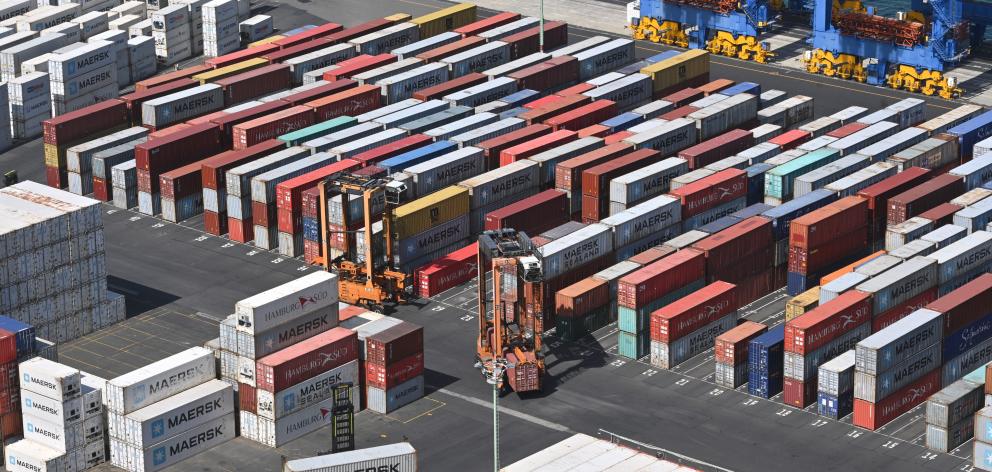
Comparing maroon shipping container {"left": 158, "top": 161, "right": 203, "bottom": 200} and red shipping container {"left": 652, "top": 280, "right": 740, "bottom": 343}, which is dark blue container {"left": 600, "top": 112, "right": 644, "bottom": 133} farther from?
maroon shipping container {"left": 158, "top": 161, "right": 203, "bottom": 200}

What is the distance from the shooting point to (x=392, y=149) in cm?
18038

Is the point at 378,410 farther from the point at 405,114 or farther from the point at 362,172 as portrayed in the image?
the point at 405,114

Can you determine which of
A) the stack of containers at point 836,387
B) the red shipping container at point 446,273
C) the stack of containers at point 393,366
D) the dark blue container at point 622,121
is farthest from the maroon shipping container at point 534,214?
the stack of containers at point 836,387

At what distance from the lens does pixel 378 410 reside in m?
144

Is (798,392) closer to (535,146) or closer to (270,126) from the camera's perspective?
(535,146)

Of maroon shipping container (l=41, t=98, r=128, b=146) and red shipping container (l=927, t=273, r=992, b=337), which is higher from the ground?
maroon shipping container (l=41, t=98, r=128, b=146)

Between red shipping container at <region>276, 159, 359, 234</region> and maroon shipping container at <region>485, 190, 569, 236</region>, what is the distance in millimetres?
14635

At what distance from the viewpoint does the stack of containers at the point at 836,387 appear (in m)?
141

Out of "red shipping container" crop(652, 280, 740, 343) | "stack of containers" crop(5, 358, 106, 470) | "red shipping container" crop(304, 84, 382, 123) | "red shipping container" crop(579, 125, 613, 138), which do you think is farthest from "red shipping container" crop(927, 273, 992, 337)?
"red shipping container" crop(304, 84, 382, 123)

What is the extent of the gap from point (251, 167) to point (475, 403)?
38799mm

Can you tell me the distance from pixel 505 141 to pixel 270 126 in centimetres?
2180

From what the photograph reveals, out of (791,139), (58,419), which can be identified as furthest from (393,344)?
(791,139)

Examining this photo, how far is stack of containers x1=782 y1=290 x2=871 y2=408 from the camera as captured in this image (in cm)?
14300

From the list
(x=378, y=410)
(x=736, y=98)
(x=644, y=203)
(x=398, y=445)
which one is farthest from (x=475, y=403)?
(x=736, y=98)
